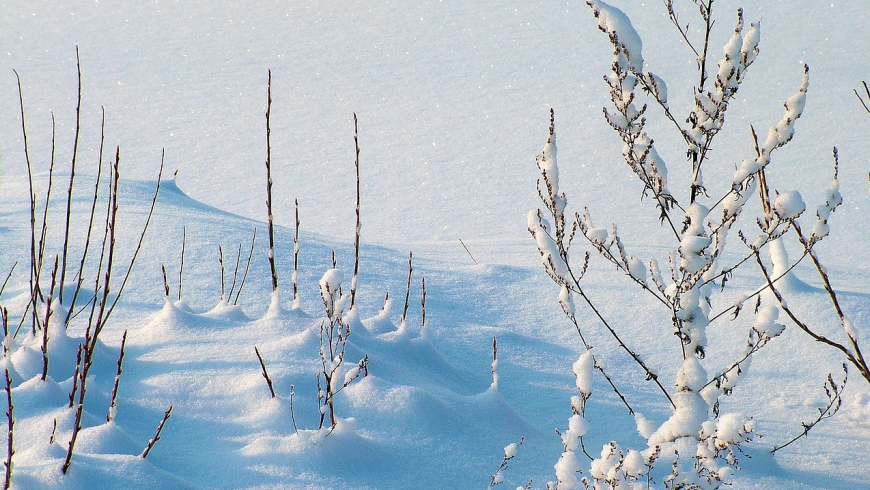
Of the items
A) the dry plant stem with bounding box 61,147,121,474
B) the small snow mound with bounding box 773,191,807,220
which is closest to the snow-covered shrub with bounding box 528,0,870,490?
the small snow mound with bounding box 773,191,807,220

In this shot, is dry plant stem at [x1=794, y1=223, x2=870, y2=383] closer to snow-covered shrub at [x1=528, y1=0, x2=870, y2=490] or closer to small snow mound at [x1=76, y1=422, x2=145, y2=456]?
snow-covered shrub at [x1=528, y1=0, x2=870, y2=490]

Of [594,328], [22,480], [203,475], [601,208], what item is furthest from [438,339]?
[601,208]

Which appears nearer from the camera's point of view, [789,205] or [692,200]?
[789,205]

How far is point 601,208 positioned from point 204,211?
858 cm

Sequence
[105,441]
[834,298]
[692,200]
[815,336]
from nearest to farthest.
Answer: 1. [815,336]
2. [834,298]
3. [692,200]
4. [105,441]

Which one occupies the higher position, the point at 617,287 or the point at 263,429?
the point at 617,287

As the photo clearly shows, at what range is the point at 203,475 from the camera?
66.7 inches

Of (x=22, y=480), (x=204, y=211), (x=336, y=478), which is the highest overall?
(x=204, y=211)

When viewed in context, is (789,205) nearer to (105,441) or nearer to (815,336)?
(815,336)

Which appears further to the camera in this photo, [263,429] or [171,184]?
[171,184]

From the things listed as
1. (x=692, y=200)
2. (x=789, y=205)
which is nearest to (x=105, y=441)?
(x=692, y=200)

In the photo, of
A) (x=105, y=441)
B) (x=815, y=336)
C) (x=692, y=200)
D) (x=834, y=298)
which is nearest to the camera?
(x=815, y=336)

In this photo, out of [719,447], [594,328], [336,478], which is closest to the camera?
[719,447]

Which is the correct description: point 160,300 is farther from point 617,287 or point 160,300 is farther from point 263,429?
point 617,287
